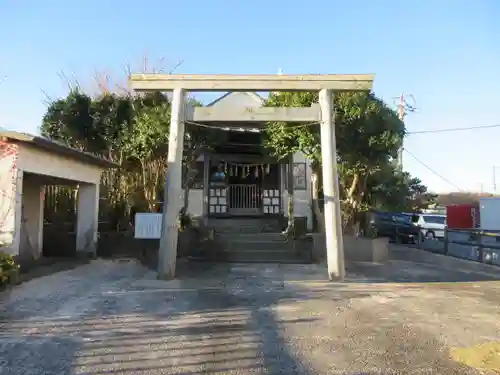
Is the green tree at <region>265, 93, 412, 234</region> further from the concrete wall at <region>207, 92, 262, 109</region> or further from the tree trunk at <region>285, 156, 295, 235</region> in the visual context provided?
the concrete wall at <region>207, 92, 262, 109</region>

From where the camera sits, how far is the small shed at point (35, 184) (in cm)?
829

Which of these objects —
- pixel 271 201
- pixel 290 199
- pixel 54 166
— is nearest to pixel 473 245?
pixel 290 199

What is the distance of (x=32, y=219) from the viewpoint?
39.4 ft

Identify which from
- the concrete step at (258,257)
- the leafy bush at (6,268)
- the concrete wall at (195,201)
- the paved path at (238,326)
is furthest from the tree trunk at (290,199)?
the leafy bush at (6,268)

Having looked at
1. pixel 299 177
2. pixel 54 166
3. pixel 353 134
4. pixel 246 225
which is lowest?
pixel 246 225

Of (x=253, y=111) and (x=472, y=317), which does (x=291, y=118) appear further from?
(x=472, y=317)

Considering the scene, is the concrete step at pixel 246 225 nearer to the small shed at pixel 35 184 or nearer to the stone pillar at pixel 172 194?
the small shed at pixel 35 184

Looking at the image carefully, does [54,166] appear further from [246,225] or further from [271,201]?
[271,201]

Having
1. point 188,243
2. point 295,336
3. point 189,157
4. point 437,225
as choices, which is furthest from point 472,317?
point 437,225

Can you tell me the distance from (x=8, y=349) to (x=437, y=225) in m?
28.9

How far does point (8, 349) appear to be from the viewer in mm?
4730

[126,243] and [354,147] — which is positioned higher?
[354,147]

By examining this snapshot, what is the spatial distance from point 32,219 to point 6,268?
15.4ft

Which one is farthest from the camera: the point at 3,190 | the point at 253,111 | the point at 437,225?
the point at 437,225
